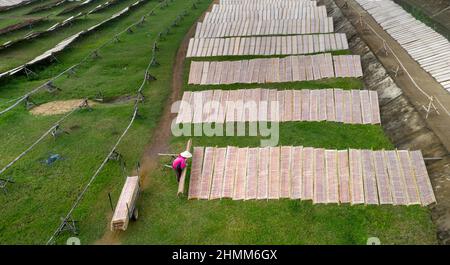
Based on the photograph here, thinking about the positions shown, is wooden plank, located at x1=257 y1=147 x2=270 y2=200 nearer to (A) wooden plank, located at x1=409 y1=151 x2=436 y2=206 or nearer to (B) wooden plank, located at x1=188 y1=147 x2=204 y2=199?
(B) wooden plank, located at x1=188 y1=147 x2=204 y2=199

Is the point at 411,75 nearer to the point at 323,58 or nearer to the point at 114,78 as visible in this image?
the point at 323,58

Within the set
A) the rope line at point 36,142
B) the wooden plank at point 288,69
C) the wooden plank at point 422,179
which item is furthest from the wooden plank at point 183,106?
the wooden plank at point 422,179

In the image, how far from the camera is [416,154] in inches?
963

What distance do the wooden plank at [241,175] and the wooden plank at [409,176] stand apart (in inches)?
384

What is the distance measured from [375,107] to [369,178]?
9.13 meters

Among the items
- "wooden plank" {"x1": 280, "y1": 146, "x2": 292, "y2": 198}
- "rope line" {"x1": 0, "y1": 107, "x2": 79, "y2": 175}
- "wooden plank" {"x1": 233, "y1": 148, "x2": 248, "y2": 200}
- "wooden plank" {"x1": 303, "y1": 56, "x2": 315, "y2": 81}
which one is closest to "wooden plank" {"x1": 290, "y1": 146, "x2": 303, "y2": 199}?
"wooden plank" {"x1": 280, "y1": 146, "x2": 292, "y2": 198}

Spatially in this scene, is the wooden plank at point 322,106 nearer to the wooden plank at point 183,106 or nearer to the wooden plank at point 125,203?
the wooden plank at point 183,106

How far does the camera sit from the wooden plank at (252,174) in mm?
23781

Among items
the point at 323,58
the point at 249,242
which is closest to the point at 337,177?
the point at 249,242

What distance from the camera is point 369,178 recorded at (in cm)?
2377

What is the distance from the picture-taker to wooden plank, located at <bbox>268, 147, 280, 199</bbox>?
23.6 m

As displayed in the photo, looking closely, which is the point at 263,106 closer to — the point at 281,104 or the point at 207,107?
the point at 281,104
